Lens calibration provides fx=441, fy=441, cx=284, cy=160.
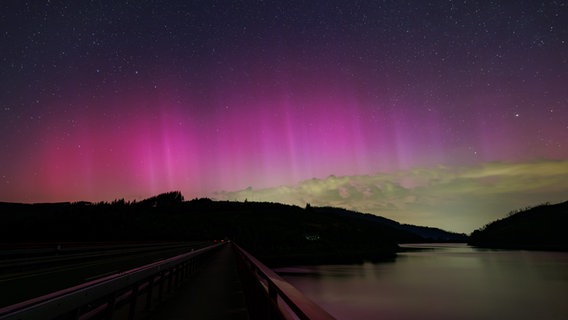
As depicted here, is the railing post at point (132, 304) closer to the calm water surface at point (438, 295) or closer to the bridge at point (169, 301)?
the bridge at point (169, 301)

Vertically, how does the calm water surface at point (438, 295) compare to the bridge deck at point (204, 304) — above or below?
below

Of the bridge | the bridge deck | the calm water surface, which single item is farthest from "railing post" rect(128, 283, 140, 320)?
the calm water surface

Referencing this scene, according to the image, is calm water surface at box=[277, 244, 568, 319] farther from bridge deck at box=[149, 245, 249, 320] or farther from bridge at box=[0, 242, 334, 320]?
bridge at box=[0, 242, 334, 320]

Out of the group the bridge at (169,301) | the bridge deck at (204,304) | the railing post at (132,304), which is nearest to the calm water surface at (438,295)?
the bridge deck at (204,304)

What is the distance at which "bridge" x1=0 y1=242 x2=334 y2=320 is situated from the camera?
342 centimetres

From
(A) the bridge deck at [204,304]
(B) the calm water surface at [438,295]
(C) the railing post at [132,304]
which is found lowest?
(B) the calm water surface at [438,295]

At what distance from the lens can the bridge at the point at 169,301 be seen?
3416 mm

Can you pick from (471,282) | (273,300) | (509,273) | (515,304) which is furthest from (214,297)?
(509,273)

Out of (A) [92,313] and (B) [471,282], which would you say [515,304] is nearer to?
(B) [471,282]

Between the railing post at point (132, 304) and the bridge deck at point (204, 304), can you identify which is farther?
the bridge deck at point (204, 304)

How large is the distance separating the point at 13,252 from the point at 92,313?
1455 centimetres

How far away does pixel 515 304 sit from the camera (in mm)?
62688

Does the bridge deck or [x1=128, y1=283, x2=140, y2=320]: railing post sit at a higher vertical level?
[x1=128, y1=283, x2=140, y2=320]: railing post

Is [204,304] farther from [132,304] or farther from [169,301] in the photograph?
[132,304]
